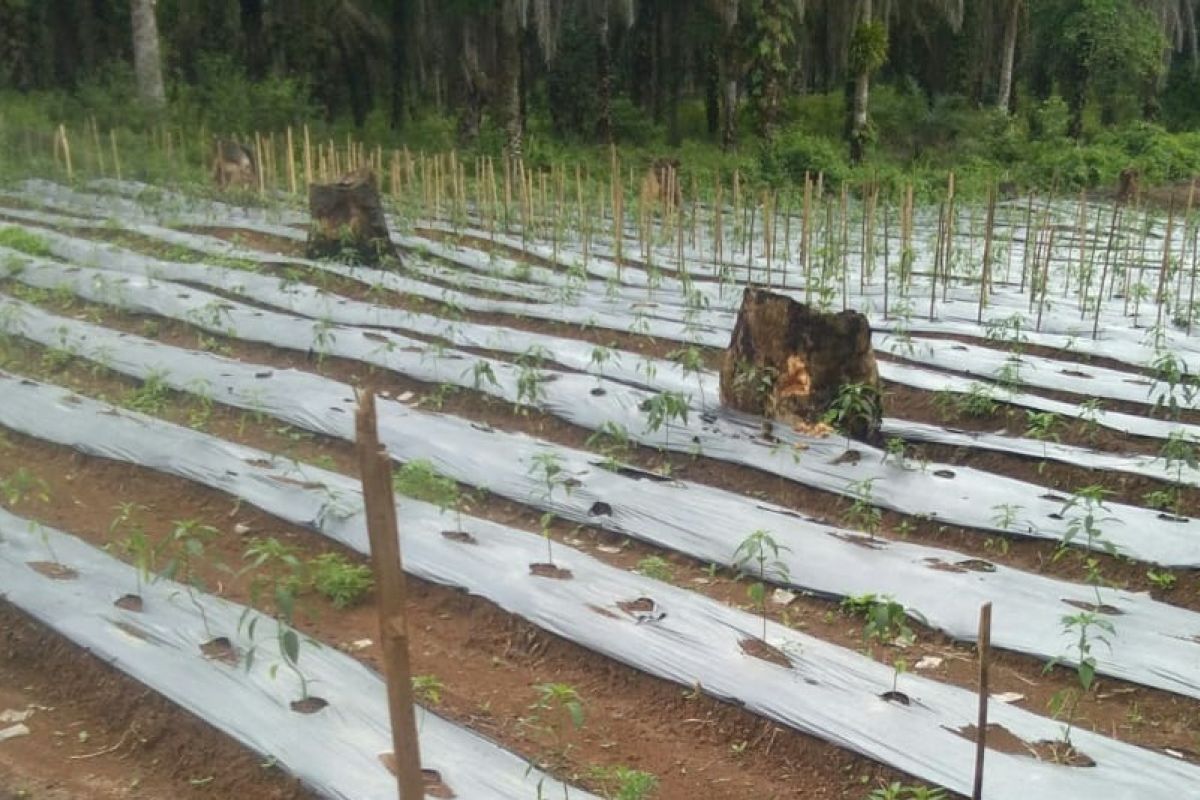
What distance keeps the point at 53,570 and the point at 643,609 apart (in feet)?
4.88

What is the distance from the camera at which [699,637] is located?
2.59m

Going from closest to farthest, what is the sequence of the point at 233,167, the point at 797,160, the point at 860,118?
the point at 233,167, the point at 797,160, the point at 860,118

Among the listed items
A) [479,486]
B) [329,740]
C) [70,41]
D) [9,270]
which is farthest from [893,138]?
[329,740]

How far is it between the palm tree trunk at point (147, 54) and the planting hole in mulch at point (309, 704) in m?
11.0

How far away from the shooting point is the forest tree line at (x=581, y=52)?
14.5m

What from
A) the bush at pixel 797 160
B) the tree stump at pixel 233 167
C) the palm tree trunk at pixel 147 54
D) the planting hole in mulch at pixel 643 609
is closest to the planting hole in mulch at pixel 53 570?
the planting hole in mulch at pixel 643 609

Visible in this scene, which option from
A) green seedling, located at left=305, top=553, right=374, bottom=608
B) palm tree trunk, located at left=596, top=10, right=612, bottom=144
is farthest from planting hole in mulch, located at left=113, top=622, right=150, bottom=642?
palm tree trunk, located at left=596, top=10, right=612, bottom=144

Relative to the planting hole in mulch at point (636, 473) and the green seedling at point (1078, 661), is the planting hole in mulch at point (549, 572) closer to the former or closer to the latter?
the planting hole in mulch at point (636, 473)

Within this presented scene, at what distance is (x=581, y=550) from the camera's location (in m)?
3.19

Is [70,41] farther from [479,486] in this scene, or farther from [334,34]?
[479,486]

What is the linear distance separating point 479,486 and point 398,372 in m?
1.27

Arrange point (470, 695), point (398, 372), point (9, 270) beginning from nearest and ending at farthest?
point (470, 695), point (398, 372), point (9, 270)

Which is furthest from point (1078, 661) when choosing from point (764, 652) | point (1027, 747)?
point (764, 652)

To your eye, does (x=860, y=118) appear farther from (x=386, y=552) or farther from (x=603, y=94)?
(x=386, y=552)
